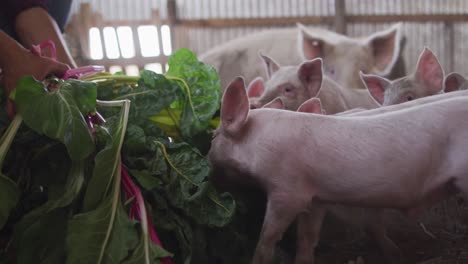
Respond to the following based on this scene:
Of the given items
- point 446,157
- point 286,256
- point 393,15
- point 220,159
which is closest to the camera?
point 446,157

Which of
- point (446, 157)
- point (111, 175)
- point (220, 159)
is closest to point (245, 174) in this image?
point (220, 159)

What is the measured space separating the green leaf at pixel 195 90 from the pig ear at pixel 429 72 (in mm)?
526

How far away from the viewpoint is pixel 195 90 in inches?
49.0

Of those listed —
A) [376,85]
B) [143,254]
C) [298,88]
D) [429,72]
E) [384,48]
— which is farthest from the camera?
[384,48]

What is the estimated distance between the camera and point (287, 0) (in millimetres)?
3869

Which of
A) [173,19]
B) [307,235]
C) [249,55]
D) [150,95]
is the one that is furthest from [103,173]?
[173,19]

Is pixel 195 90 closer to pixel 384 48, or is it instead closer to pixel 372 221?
pixel 372 221

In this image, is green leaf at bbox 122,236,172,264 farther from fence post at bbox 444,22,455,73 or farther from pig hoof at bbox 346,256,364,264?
fence post at bbox 444,22,455,73

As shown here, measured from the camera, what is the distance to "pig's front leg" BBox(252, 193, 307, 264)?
99cm

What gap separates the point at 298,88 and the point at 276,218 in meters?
0.76

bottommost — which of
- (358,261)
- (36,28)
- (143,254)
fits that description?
(358,261)

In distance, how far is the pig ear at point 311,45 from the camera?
258 cm

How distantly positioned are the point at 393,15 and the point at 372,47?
1.32 m

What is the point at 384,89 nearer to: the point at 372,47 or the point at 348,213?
the point at 348,213
